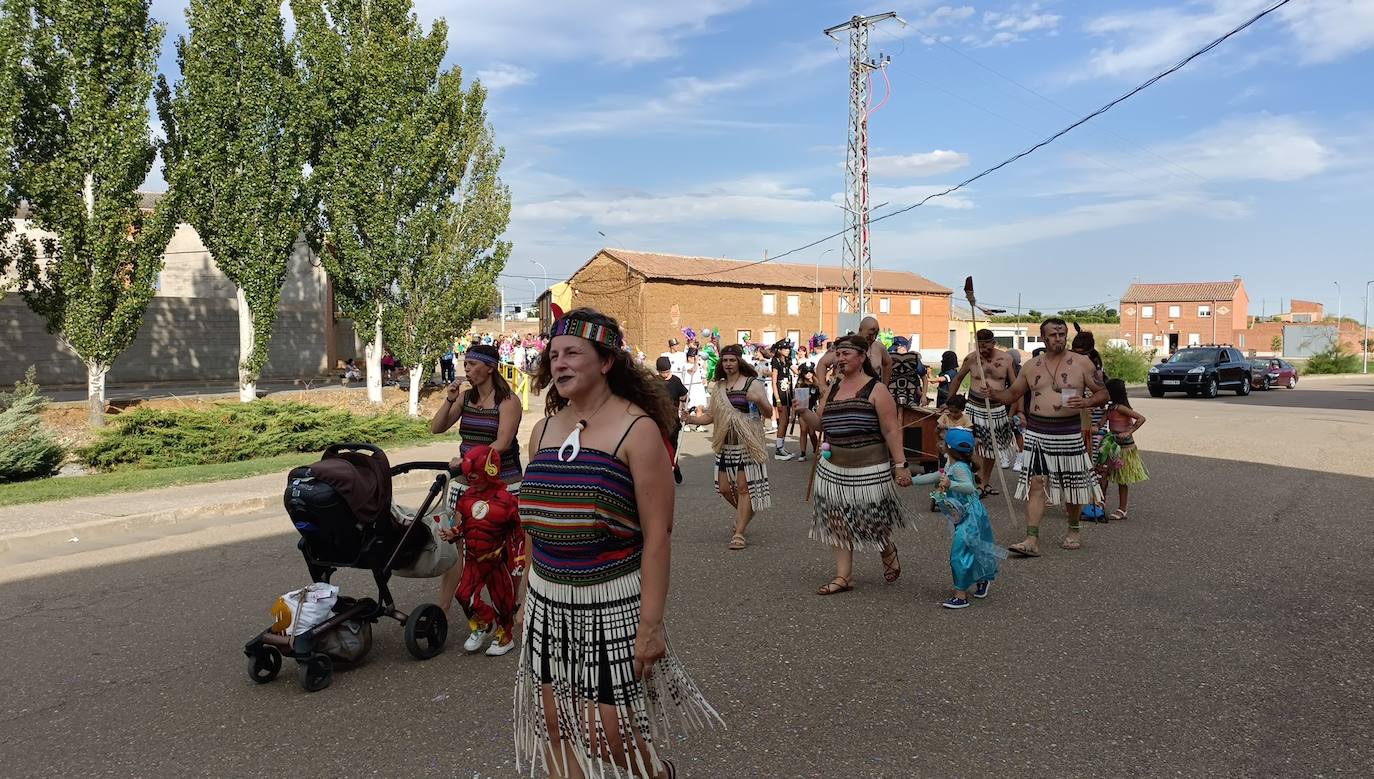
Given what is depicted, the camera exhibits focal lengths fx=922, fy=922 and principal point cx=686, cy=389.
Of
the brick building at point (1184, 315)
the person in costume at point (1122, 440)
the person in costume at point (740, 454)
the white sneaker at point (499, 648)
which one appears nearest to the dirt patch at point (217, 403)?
the person in costume at point (740, 454)

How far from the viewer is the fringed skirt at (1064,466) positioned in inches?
297

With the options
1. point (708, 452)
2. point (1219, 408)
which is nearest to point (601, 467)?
point (708, 452)

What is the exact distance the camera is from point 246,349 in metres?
24.0

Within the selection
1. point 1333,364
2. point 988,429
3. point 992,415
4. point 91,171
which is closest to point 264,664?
point 988,429

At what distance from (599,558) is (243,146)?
22.5 meters

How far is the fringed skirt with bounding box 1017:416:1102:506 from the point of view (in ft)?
24.8

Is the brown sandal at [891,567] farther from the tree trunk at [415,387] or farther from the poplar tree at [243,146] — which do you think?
the poplar tree at [243,146]

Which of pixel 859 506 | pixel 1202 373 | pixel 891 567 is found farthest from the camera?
pixel 1202 373

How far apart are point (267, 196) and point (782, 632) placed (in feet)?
69.3

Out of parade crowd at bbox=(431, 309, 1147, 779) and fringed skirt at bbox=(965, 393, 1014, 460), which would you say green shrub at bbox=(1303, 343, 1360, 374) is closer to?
parade crowd at bbox=(431, 309, 1147, 779)

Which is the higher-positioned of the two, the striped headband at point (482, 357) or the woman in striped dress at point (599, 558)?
the striped headband at point (482, 357)

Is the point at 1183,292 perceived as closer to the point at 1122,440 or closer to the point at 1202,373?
the point at 1202,373

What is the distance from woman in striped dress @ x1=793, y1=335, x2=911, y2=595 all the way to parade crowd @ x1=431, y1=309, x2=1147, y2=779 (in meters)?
0.01

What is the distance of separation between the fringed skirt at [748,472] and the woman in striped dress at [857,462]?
1.72 meters
